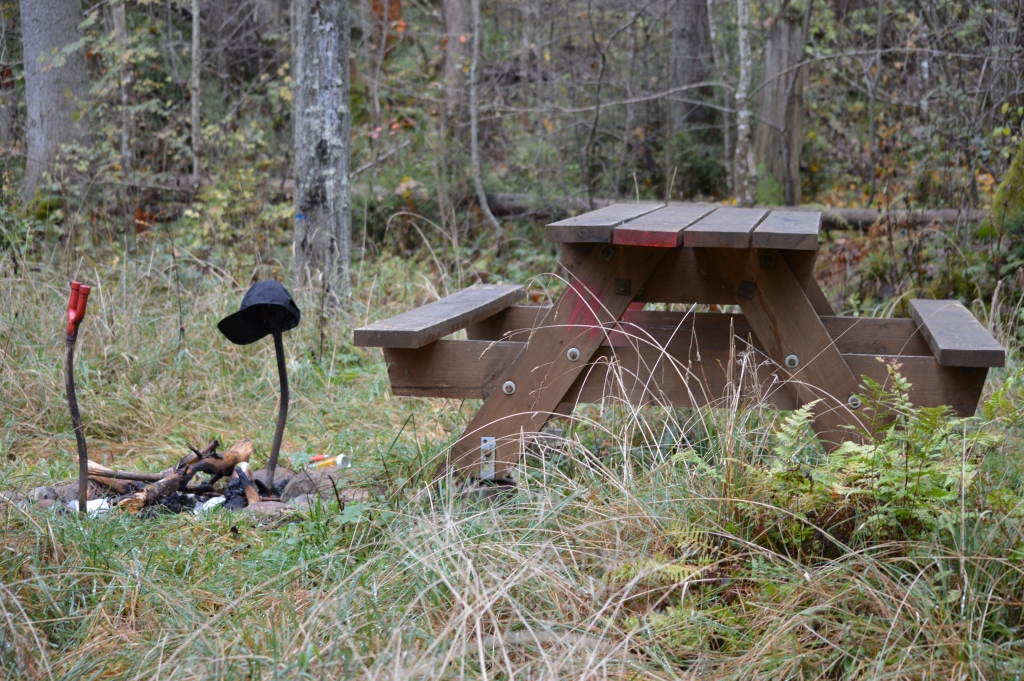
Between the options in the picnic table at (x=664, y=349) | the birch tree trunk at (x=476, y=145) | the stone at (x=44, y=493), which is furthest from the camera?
the birch tree trunk at (x=476, y=145)

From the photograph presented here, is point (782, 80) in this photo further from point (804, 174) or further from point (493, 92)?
point (493, 92)

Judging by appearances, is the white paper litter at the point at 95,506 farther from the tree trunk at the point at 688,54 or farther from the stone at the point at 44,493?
the tree trunk at the point at 688,54

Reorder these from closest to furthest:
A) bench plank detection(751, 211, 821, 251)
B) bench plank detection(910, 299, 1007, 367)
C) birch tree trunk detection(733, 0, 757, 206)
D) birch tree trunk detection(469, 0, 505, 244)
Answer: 1. bench plank detection(751, 211, 821, 251)
2. bench plank detection(910, 299, 1007, 367)
3. birch tree trunk detection(733, 0, 757, 206)
4. birch tree trunk detection(469, 0, 505, 244)

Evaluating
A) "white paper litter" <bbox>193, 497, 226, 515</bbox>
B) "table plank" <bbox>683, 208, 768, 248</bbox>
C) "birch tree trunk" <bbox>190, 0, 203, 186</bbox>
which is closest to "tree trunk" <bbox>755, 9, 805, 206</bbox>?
"birch tree trunk" <bbox>190, 0, 203, 186</bbox>

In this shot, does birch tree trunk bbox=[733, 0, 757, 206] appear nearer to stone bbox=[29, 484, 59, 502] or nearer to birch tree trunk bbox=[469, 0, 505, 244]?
birch tree trunk bbox=[469, 0, 505, 244]

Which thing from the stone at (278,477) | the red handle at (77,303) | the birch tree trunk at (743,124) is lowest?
the stone at (278,477)

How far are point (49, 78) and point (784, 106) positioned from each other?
25.2 ft

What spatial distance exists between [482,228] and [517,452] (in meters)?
6.55

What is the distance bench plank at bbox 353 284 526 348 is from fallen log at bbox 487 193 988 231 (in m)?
4.06

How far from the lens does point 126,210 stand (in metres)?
7.55

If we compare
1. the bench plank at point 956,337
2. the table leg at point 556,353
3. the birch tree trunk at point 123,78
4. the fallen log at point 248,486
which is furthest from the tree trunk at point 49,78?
the bench plank at point 956,337

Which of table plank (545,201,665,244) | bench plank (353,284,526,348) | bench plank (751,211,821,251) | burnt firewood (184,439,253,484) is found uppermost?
table plank (545,201,665,244)

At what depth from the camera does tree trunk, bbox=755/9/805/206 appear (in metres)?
8.73

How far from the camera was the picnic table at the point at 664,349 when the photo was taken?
9.53 feet
